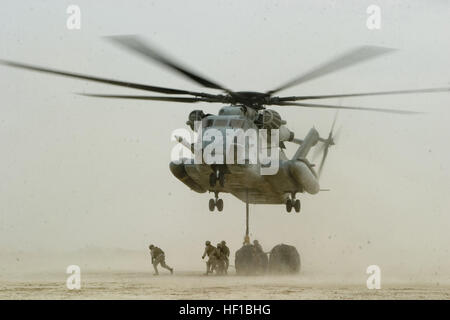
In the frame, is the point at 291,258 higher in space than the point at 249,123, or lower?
lower

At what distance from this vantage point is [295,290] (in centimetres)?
2936

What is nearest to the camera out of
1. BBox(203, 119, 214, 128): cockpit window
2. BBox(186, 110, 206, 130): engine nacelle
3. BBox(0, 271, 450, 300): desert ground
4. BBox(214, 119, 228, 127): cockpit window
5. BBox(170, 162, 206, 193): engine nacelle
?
BBox(0, 271, 450, 300): desert ground

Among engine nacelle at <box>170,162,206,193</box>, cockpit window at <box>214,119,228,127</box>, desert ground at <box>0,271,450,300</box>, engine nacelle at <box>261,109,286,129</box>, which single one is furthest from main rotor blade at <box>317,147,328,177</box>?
cockpit window at <box>214,119,228,127</box>

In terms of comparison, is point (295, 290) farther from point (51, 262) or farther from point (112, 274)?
point (51, 262)

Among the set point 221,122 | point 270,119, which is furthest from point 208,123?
point 270,119

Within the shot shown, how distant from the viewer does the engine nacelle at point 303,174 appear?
3353 centimetres

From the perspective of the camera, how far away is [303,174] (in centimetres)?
3362

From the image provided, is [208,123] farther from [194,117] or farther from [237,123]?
[237,123]

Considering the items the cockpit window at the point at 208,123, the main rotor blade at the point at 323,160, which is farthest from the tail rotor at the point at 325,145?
the cockpit window at the point at 208,123

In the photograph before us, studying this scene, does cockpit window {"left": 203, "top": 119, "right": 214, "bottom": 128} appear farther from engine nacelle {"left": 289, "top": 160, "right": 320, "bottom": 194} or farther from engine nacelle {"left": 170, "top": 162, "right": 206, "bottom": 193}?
engine nacelle {"left": 289, "top": 160, "right": 320, "bottom": 194}

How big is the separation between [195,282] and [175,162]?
177 inches

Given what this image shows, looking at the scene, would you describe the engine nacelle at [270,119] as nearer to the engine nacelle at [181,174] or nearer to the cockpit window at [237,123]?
the cockpit window at [237,123]

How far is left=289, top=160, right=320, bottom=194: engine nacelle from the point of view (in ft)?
110
